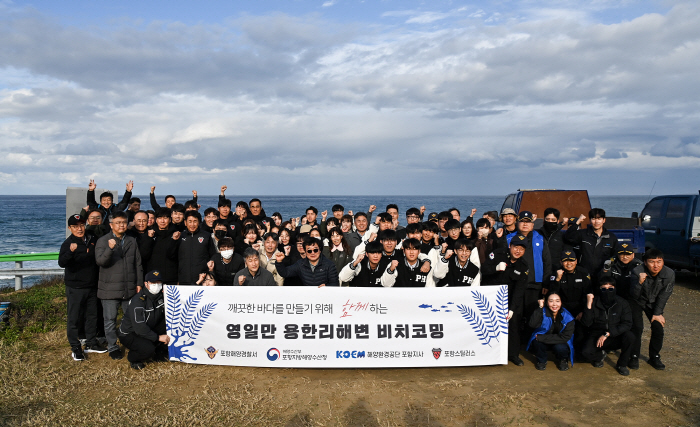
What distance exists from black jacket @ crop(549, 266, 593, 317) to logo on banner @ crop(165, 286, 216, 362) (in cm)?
464

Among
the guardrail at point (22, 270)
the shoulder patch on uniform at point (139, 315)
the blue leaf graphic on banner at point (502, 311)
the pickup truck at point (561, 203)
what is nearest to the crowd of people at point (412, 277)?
the shoulder patch on uniform at point (139, 315)

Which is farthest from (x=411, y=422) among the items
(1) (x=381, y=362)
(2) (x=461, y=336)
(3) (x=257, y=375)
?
(3) (x=257, y=375)

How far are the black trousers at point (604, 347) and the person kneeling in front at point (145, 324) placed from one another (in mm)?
5494

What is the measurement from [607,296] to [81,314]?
7090 millimetres

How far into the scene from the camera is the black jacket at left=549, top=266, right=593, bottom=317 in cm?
604

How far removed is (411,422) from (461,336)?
1.65 metres

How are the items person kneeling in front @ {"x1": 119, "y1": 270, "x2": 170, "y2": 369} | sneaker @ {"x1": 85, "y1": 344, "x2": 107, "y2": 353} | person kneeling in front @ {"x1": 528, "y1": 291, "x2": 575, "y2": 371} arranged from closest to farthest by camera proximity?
person kneeling in front @ {"x1": 119, "y1": 270, "x2": 170, "y2": 369} < person kneeling in front @ {"x1": 528, "y1": 291, "x2": 575, "y2": 371} < sneaker @ {"x1": 85, "y1": 344, "x2": 107, "y2": 353}

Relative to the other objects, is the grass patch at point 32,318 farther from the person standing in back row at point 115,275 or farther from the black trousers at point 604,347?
the black trousers at point 604,347

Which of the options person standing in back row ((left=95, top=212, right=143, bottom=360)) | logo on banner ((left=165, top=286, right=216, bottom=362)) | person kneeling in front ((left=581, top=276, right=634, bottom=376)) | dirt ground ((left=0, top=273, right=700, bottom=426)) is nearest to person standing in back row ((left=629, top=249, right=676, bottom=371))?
person kneeling in front ((left=581, top=276, right=634, bottom=376))

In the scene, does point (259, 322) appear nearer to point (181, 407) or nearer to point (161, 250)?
point (181, 407)

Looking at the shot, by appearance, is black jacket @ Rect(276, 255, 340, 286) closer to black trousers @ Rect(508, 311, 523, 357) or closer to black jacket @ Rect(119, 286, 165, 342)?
black jacket @ Rect(119, 286, 165, 342)

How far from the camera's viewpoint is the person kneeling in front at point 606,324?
580cm

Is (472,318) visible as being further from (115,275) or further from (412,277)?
(115,275)

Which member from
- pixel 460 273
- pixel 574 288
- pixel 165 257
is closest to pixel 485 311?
pixel 460 273
